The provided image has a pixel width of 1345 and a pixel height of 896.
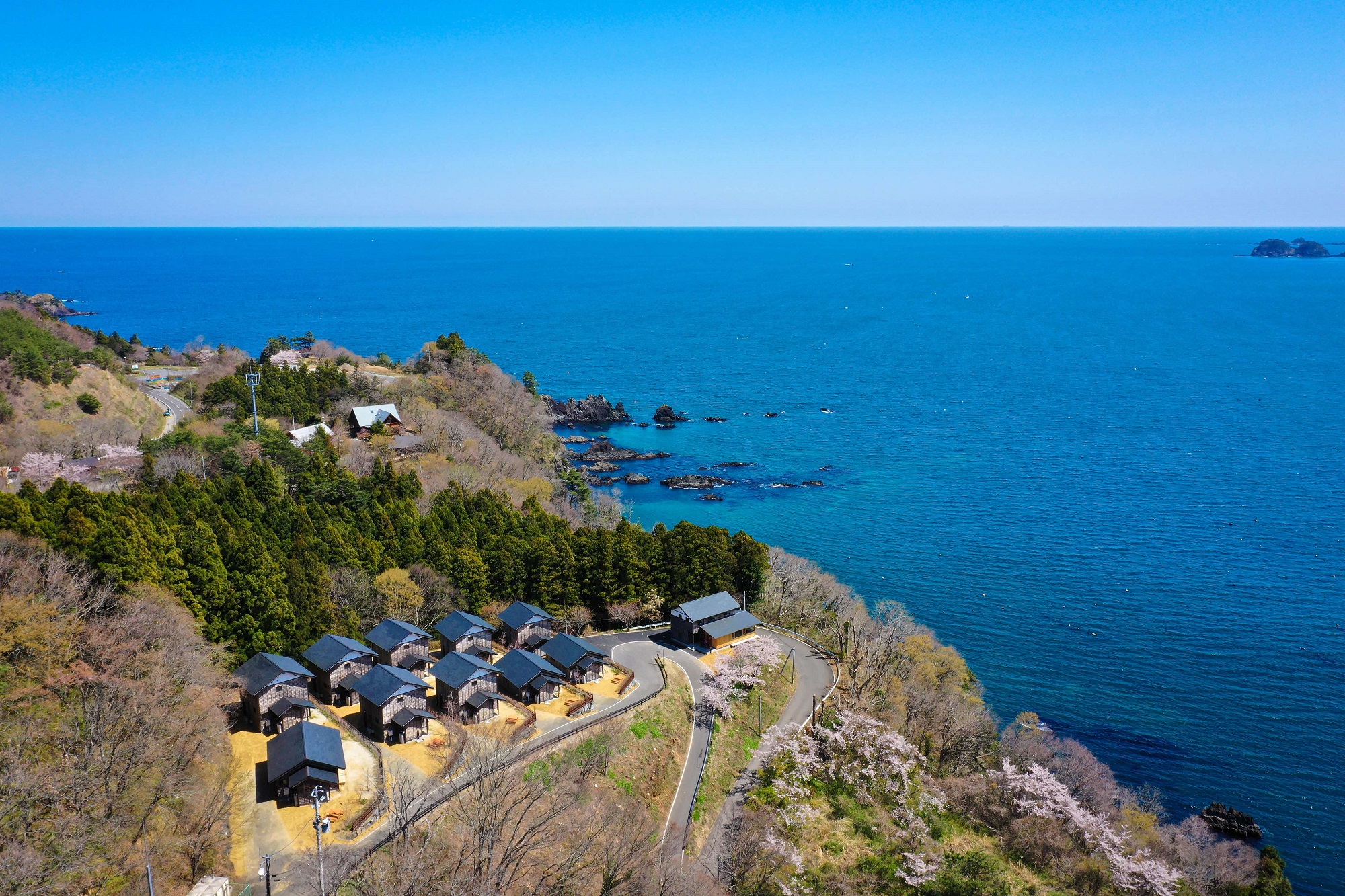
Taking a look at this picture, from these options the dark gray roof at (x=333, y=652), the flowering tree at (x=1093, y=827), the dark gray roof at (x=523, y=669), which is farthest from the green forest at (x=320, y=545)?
the flowering tree at (x=1093, y=827)

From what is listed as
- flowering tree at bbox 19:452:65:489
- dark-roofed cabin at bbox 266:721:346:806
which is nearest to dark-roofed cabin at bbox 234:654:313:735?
dark-roofed cabin at bbox 266:721:346:806

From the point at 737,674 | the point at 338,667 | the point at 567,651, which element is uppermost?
the point at 338,667

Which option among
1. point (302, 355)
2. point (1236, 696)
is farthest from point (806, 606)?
point (302, 355)

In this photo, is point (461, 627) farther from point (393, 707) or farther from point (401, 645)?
point (393, 707)

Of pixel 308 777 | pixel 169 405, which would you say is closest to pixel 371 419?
pixel 169 405

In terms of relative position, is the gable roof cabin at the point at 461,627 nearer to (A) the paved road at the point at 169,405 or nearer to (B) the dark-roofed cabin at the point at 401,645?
(B) the dark-roofed cabin at the point at 401,645
